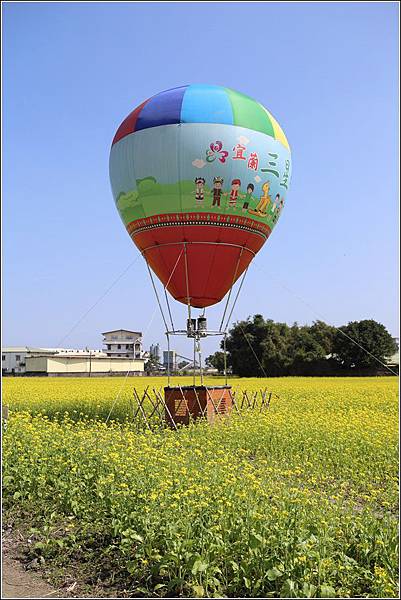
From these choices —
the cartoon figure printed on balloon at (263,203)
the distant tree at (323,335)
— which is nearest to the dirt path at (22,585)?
the cartoon figure printed on balloon at (263,203)

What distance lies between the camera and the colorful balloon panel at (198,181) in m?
14.9

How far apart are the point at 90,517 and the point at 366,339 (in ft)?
→ 179

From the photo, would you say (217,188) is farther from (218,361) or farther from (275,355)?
(218,361)

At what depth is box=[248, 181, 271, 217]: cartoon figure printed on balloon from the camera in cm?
1576

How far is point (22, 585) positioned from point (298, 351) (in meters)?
48.5

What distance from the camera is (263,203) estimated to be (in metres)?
15.9

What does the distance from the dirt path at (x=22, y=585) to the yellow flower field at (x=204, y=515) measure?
31 cm

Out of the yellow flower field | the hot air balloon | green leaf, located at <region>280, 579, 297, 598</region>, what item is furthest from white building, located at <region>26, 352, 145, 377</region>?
green leaf, located at <region>280, 579, 297, 598</region>

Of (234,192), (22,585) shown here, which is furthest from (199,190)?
(22,585)

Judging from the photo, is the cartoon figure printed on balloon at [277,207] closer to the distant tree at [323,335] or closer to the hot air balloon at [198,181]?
the hot air balloon at [198,181]

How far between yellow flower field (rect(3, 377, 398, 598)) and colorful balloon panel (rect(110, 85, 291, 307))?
6466 millimetres

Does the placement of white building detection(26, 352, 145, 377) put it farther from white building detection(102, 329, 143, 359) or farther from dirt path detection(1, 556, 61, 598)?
dirt path detection(1, 556, 61, 598)

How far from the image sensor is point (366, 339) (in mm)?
58656

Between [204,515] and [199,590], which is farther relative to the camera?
[204,515]
